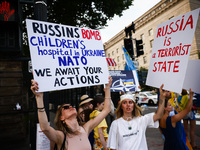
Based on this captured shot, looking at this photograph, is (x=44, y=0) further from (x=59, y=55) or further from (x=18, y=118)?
(x=18, y=118)

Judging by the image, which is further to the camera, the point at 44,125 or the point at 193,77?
the point at 193,77

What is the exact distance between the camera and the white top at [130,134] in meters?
2.23

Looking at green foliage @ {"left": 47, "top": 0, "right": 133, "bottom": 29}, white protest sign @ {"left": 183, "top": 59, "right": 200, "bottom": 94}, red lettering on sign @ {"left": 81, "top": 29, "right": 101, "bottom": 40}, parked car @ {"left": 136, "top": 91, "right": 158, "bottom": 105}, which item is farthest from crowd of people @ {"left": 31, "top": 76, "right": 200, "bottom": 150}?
parked car @ {"left": 136, "top": 91, "right": 158, "bottom": 105}

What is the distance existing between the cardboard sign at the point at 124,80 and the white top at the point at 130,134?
10.1ft

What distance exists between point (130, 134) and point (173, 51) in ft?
4.67

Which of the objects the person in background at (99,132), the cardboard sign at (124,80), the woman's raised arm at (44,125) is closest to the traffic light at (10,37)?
the person in background at (99,132)

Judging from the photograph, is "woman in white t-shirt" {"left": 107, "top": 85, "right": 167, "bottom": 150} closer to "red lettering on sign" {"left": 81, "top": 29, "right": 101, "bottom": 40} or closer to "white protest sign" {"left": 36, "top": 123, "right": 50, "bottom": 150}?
"white protest sign" {"left": 36, "top": 123, "right": 50, "bottom": 150}

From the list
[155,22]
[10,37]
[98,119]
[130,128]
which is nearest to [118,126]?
[130,128]

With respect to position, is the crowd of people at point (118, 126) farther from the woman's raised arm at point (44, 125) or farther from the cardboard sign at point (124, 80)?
the cardboard sign at point (124, 80)

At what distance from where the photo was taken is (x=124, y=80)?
573 centimetres

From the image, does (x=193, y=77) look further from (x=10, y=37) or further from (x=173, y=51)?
(x=10, y=37)

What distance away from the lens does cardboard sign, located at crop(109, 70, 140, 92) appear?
18.2ft

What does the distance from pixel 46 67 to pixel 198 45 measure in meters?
26.2

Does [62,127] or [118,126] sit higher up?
[62,127]
